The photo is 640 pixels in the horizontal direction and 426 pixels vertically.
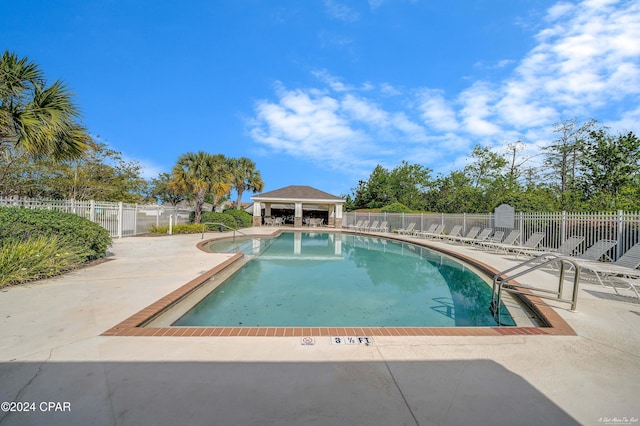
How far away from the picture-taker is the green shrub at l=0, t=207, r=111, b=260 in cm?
590

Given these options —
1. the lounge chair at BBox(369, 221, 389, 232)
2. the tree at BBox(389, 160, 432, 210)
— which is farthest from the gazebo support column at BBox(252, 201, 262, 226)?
the tree at BBox(389, 160, 432, 210)

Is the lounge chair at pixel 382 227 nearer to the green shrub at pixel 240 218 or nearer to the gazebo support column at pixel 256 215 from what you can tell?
the green shrub at pixel 240 218

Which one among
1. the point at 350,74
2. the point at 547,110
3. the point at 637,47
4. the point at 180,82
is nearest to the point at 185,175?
the point at 180,82

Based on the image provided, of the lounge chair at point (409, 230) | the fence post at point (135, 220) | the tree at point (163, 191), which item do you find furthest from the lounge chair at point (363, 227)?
the tree at point (163, 191)

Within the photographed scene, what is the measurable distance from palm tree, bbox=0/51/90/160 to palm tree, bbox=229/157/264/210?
77.4 feet

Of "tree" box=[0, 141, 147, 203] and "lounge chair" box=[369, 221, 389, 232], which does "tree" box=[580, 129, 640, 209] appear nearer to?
"lounge chair" box=[369, 221, 389, 232]

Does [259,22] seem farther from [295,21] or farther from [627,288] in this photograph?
[627,288]

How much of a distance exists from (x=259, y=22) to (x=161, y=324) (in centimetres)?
1572

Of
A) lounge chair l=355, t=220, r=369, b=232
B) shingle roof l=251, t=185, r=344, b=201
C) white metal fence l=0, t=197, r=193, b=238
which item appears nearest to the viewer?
white metal fence l=0, t=197, r=193, b=238

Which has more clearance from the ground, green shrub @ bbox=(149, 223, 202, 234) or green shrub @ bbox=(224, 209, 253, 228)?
green shrub @ bbox=(224, 209, 253, 228)

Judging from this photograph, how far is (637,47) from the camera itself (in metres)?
11.5

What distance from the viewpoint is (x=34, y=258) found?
5480 millimetres

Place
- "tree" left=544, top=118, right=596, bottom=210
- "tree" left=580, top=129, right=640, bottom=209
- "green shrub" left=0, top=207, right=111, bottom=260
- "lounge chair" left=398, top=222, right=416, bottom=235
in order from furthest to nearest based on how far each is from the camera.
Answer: "tree" left=544, top=118, right=596, bottom=210 → "lounge chair" left=398, top=222, right=416, bottom=235 → "tree" left=580, top=129, right=640, bottom=209 → "green shrub" left=0, top=207, right=111, bottom=260

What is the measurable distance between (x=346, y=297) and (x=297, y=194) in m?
24.1
